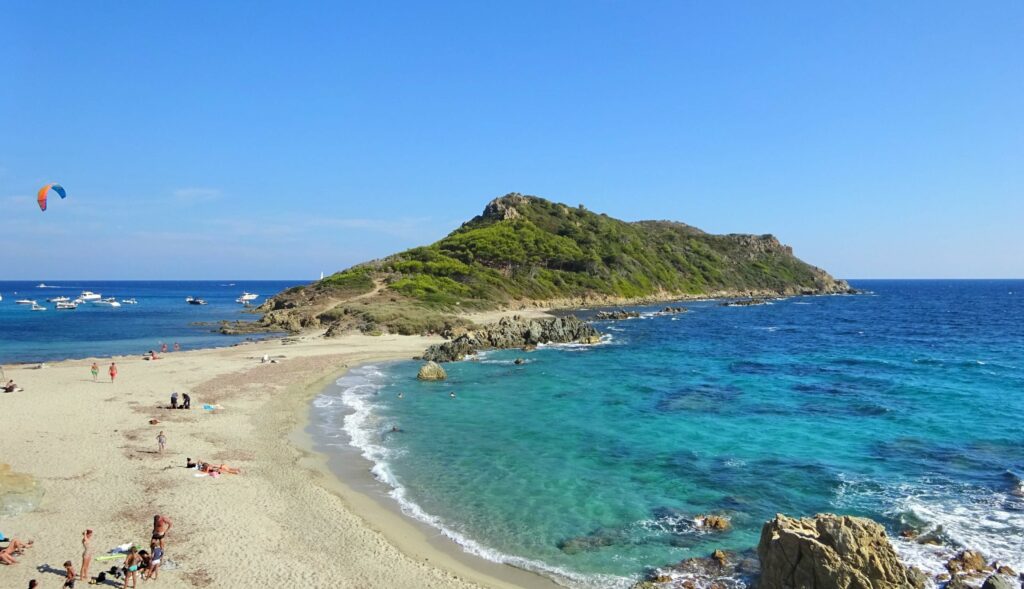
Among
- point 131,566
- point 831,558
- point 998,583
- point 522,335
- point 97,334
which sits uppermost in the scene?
point 522,335

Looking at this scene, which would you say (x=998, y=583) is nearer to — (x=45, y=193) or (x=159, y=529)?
(x=159, y=529)

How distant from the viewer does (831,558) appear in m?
13.1

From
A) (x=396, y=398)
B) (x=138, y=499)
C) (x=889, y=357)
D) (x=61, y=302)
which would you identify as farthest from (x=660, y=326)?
(x=61, y=302)

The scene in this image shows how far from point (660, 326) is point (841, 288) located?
13792cm

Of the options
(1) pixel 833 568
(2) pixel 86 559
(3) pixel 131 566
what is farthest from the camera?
(2) pixel 86 559

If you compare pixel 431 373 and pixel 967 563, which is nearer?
pixel 967 563

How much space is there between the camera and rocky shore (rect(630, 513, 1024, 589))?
516 inches

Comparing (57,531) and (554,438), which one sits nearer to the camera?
(57,531)

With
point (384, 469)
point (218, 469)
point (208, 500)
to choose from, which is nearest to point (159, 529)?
point (208, 500)

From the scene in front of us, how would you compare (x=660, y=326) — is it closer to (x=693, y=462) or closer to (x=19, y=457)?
(x=693, y=462)

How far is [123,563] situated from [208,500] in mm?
4455

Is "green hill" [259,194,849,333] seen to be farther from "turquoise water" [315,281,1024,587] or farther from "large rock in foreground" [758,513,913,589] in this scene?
"large rock in foreground" [758,513,913,589]

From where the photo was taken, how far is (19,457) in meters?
23.4

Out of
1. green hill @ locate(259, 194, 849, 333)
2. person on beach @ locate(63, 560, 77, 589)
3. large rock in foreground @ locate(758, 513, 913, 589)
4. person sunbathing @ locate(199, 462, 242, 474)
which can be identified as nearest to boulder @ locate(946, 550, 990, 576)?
large rock in foreground @ locate(758, 513, 913, 589)
